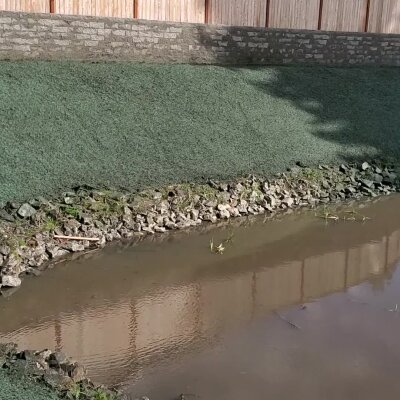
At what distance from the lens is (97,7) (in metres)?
11.0

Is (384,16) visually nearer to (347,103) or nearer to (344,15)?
(344,15)

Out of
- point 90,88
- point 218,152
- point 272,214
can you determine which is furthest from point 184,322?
point 90,88

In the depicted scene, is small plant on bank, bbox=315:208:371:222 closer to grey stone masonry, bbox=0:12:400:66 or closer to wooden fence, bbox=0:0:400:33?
grey stone masonry, bbox=0:12:400:66

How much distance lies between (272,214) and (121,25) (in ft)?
15.1

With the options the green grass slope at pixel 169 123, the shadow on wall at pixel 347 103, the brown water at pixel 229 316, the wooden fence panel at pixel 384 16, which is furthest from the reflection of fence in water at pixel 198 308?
the wooden fence panel at pixel 384 16

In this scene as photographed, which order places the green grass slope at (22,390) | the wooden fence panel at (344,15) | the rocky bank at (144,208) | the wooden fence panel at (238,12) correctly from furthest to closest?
1. the wooden fence panel at (344,15)
2. the wooden fence panel at (238,12)
3. the rocky bank at (144,208)
4. the green grass slope at (22,390)

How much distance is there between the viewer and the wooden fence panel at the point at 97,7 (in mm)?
10641

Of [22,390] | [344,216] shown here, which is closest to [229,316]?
[22,390]

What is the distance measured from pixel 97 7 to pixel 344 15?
628 centimetres

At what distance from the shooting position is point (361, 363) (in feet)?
17.0

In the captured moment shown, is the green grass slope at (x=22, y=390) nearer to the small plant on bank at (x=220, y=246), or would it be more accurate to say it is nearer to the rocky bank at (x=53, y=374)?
the rocky bank at (x=53, y=374)

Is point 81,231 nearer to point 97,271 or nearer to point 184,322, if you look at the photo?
point 97,271

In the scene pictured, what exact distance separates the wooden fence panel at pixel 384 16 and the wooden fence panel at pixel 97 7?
651 cm

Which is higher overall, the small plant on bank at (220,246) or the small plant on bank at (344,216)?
the small plant on bank at (220,246)
